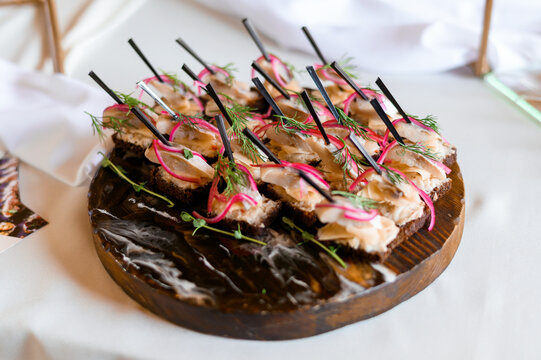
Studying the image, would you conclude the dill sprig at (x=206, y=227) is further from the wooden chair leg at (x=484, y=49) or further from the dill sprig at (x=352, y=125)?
the wooden chair leg at (x=484, y=49)

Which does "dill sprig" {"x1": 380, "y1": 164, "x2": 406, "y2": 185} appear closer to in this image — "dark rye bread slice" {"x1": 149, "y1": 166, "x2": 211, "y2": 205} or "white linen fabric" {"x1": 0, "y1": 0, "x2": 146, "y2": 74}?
"dark rye bread slice" {"x1": 149, "y1": 166, "x2": 211, "y2": 205}

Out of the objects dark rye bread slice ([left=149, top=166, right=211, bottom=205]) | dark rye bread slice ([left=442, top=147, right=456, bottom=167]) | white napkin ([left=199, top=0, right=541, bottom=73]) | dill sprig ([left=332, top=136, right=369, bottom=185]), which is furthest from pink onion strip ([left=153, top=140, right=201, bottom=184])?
white napkin ([left=199, top=0, right=541, bottom=73])

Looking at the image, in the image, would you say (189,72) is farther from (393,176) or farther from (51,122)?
(393,176)

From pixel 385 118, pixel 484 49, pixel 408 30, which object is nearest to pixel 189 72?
pixel 385 118

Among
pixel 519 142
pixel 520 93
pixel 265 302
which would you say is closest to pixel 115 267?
pixel 265 302

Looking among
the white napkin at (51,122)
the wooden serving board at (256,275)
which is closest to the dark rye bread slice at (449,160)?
the wooden serving board at (256,275)

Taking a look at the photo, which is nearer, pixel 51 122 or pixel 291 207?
pixel 291 207
